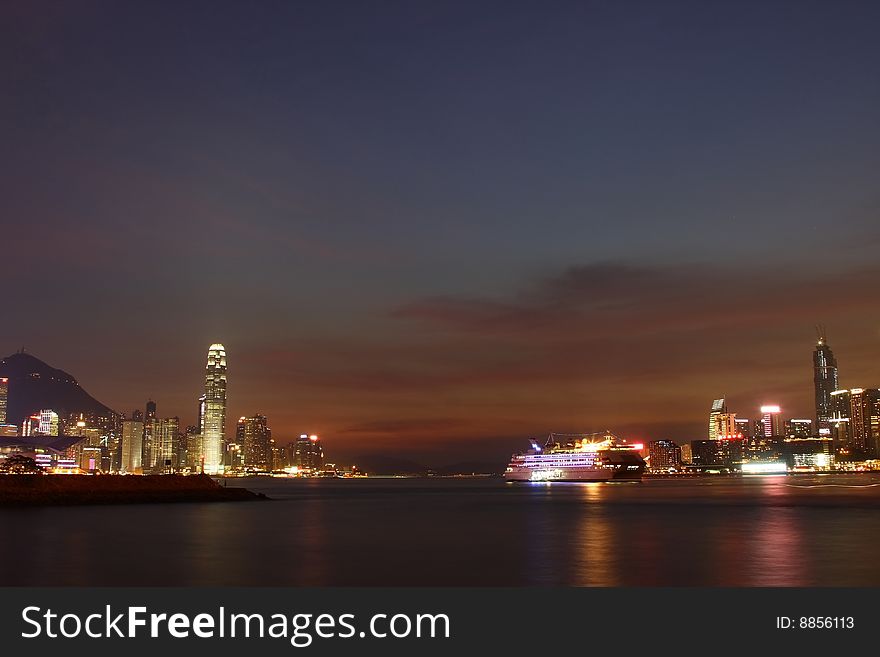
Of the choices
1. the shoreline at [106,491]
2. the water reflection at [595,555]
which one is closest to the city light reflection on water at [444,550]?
the water reflection at [595,555]

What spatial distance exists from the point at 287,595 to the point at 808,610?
1662cm

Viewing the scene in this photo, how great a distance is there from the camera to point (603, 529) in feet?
199

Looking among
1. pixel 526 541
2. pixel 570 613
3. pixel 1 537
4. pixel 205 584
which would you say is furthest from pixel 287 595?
pixel 1 537

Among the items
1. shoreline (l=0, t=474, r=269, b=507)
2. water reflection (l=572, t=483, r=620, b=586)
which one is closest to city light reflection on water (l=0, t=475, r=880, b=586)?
water reflection (l=572, t=483, r=620, b=586)

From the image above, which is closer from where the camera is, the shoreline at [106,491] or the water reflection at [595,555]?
the water reflection at [595,555]

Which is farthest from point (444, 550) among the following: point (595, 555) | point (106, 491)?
point (106, 491)

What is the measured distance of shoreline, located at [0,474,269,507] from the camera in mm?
92312

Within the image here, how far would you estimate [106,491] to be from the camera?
100 m

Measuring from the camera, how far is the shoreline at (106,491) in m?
92.3

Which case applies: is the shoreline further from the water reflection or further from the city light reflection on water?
the water reflection

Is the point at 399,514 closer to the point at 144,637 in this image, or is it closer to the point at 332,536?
the point at 332,536

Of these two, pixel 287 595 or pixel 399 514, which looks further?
pixel 399 514

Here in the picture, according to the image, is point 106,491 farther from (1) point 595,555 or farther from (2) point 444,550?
(1) point 595,555

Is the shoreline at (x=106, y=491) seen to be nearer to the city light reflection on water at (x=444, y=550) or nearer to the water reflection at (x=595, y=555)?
the city light reflection on water at (x=444, y=550)
